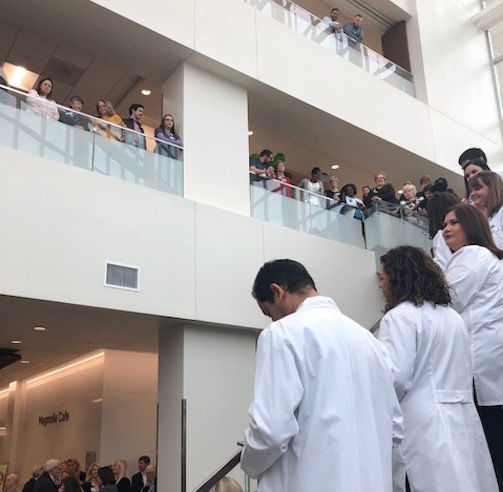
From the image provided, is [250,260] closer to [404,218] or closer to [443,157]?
[404,218]

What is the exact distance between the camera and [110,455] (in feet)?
39.0

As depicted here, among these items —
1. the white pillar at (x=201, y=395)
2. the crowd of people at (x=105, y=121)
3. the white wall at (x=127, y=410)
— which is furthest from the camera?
the white wall at (x=127, y=410)

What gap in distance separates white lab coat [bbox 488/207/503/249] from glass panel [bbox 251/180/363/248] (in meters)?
5.14

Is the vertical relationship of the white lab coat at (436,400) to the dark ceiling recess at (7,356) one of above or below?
below

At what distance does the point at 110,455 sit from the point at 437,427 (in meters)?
10.4

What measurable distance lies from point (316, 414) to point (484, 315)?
157 cm

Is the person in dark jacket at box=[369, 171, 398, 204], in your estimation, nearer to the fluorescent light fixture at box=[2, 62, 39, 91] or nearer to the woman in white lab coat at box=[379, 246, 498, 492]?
the fluorescent light fixture at box=[2, 62, 39, 91]

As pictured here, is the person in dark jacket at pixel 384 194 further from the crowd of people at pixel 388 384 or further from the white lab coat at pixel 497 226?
the crowd of people at pixel 388 384

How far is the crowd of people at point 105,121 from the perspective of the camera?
23.9 ft

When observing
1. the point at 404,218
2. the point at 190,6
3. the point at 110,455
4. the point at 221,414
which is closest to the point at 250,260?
the point at 221,414

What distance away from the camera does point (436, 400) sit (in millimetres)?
2725

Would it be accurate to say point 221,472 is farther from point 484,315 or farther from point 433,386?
point 484,315

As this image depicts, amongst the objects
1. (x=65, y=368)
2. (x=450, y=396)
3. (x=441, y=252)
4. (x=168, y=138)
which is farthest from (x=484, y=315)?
(x=65, y=368)

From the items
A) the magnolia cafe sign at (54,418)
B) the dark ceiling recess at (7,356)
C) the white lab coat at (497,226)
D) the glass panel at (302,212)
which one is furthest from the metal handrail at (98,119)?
the magnolia cafe sign at (54,418)
